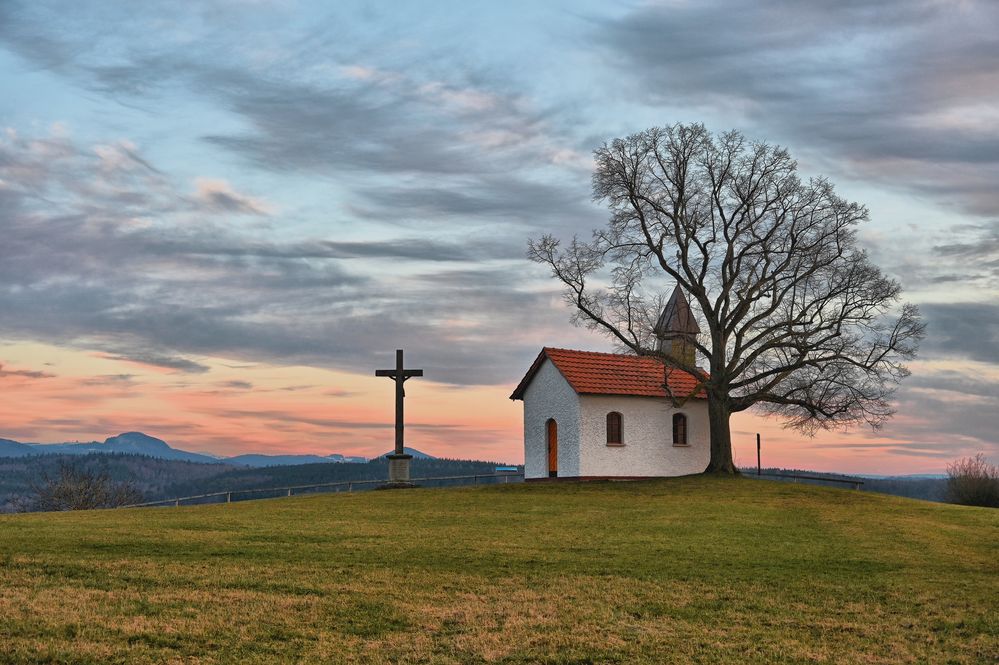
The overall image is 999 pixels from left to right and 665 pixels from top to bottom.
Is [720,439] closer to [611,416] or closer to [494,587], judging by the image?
[611,416]

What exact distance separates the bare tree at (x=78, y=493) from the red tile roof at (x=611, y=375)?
28.7 metres

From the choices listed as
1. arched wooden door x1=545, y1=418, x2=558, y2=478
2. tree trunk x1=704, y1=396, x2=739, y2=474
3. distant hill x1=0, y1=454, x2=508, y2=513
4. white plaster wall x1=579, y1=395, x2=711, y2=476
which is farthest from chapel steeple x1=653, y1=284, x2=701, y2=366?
distant hill x1=0, y1=454, x2=508, y2=513

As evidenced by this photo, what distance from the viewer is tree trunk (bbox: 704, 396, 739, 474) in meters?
41.4

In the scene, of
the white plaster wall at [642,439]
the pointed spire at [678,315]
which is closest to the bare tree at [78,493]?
the white plaster wall at [642,439]

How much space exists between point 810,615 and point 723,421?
28.0 metres

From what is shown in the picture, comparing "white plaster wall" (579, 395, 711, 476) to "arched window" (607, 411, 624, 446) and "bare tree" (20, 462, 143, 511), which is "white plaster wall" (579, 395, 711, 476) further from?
"bare tree" (20, 462, 143, 511)

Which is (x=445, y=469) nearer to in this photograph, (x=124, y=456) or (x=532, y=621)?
(x=124, y=456)

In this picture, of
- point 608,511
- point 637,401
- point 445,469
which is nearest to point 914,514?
point 608,511

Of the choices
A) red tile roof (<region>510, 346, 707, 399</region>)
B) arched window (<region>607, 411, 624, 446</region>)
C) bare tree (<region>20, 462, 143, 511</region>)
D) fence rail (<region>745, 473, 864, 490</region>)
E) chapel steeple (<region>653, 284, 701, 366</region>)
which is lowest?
bare tree (<region>20, 462, 143, 511</region>)

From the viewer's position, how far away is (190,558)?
1800 centimetres

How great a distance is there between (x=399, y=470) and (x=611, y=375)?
35.1 feet

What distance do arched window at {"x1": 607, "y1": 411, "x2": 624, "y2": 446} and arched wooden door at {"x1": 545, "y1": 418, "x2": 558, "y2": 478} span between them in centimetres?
247

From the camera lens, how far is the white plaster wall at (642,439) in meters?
41.6

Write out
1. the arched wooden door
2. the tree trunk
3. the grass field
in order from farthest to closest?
1. the arched wooden door
2. the tree trunk
3. the grass field
